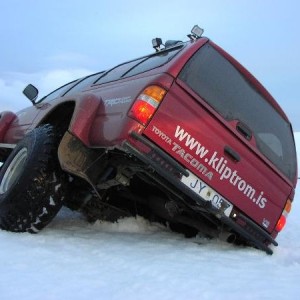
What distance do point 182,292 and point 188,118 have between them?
1296mm

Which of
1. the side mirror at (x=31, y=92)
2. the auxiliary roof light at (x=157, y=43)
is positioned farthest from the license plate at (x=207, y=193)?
the side mirror at (x=31, y=92)

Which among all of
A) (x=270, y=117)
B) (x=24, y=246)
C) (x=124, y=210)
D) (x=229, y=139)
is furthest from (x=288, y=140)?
(x=24, y=246)

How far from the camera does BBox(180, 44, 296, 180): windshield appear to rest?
3527 millimetres

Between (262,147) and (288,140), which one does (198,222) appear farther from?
(288,140)

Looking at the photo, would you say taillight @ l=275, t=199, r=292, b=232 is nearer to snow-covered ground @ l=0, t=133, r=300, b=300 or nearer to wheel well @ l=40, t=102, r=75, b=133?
snow-covered ground @ l=0, t=133, r=300, b=300

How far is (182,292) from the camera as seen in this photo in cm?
257

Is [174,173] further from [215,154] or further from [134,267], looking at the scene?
[134,267]

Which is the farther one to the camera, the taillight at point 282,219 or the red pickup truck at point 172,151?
the taillight at point 282,219

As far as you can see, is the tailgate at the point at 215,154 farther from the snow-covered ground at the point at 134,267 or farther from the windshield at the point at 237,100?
the snow-covered ground at the point at 134,267

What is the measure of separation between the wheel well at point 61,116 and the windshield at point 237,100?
3.96 feet

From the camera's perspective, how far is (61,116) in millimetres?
4223

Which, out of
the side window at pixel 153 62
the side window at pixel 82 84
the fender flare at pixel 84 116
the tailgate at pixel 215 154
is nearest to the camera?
the tailgate at pixel 215 154

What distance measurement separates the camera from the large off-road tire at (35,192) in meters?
3.58

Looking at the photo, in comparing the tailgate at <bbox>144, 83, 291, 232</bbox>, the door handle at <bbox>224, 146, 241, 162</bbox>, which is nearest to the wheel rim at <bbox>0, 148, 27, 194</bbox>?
the tailgate at <bbox>144, 83, 291, 232</bbox>
